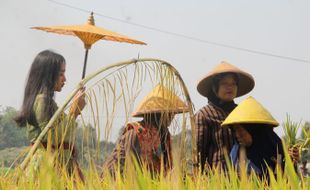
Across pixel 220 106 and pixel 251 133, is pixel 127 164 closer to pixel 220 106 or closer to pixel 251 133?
pixel 251 133

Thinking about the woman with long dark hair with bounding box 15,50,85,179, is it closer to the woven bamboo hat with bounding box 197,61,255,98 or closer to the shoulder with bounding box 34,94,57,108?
the shoulder with bounding box 34,94,57,108

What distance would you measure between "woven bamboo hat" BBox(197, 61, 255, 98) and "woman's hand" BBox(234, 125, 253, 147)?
2.25 feet

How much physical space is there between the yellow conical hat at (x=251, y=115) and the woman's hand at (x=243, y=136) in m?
0.08

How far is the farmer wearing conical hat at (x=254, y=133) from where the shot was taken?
294 centimetres

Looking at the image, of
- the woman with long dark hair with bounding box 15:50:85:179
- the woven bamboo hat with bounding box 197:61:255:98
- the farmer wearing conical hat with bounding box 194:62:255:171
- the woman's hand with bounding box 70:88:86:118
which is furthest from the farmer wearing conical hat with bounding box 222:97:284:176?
the woman's hand with bounding box 70:88:86:118

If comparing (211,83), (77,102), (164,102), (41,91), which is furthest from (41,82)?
(211,83)

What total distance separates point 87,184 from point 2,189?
0.23m

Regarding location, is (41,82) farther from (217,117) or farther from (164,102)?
(217,117)

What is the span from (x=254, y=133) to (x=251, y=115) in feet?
0.61

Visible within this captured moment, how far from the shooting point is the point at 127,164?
1.23m

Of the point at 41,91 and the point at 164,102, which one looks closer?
the point at 164,102

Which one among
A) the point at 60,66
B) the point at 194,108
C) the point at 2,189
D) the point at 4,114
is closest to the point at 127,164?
the point at 2,189

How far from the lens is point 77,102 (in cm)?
175

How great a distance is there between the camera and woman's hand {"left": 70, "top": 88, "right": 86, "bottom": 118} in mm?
1733
